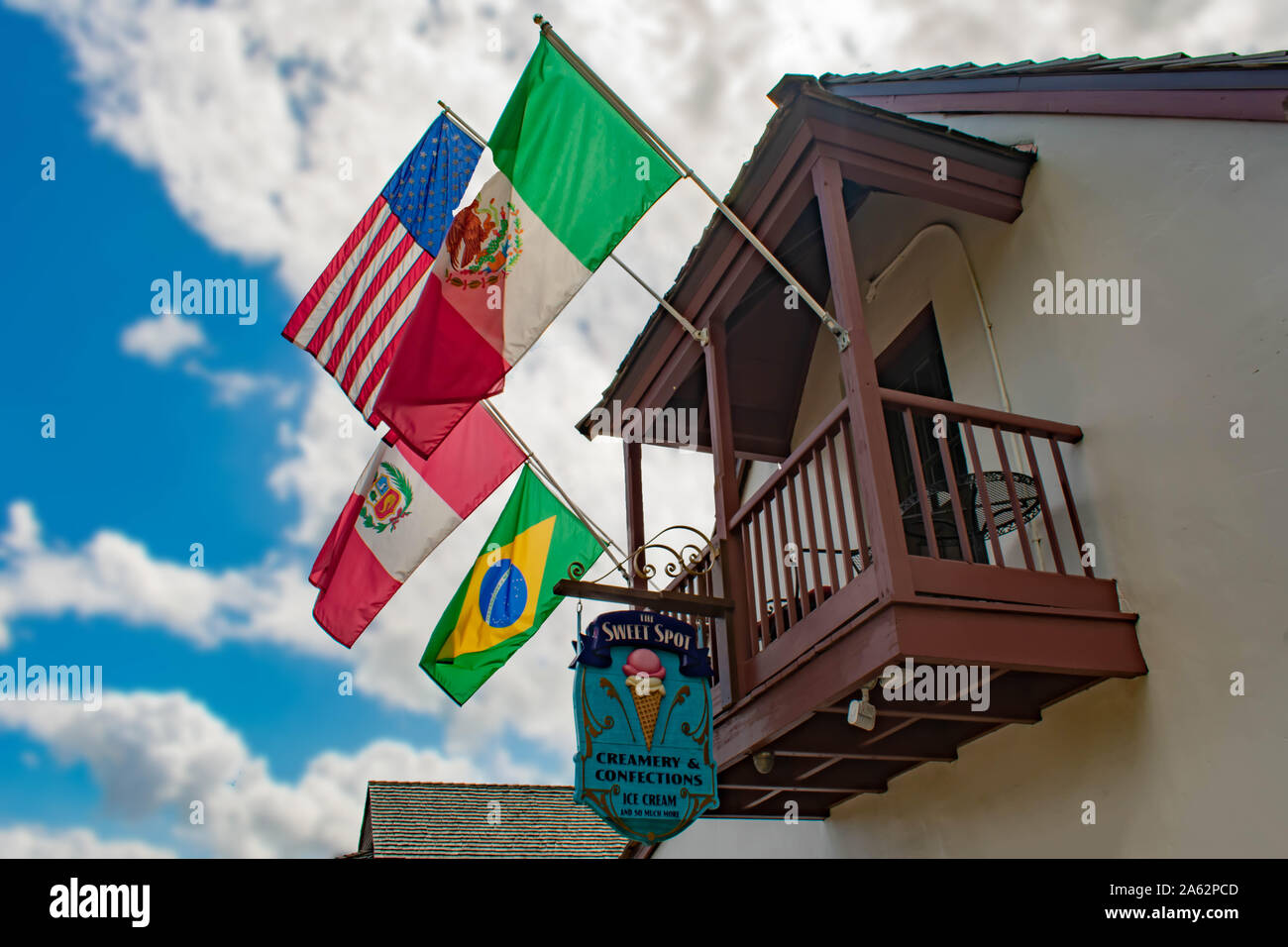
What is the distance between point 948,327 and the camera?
23.7 ft

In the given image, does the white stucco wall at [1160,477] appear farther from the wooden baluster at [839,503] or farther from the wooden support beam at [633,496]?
the wooden support beam at [633,496]

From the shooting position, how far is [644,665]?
207 inches

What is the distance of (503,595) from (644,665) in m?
3.14

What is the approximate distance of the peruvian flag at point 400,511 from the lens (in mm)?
8406

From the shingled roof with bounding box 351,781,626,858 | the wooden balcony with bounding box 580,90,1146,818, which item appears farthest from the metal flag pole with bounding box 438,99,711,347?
the shingled roof with bounding box 351,781,626,858

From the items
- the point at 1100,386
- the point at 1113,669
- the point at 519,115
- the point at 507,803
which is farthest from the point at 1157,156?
Answer: the point at 507,803

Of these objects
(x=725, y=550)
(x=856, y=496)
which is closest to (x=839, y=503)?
(x=856, y=496)

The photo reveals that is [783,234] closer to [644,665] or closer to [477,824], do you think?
[644,665]

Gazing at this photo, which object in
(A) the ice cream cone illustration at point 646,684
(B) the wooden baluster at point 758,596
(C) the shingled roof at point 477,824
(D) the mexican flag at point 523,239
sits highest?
(D) the mexican flag at point 523,239

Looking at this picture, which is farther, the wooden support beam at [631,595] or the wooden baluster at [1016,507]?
the wooden support beam at [631,595]

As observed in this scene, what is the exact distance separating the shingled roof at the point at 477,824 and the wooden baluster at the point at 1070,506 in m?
14.0

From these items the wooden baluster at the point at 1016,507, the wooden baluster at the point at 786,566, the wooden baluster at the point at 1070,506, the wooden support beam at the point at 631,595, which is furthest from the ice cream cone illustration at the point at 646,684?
the wooden baluster at the point at 1070,506

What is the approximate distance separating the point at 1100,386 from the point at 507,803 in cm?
1820

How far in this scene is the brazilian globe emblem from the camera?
8.17 m
